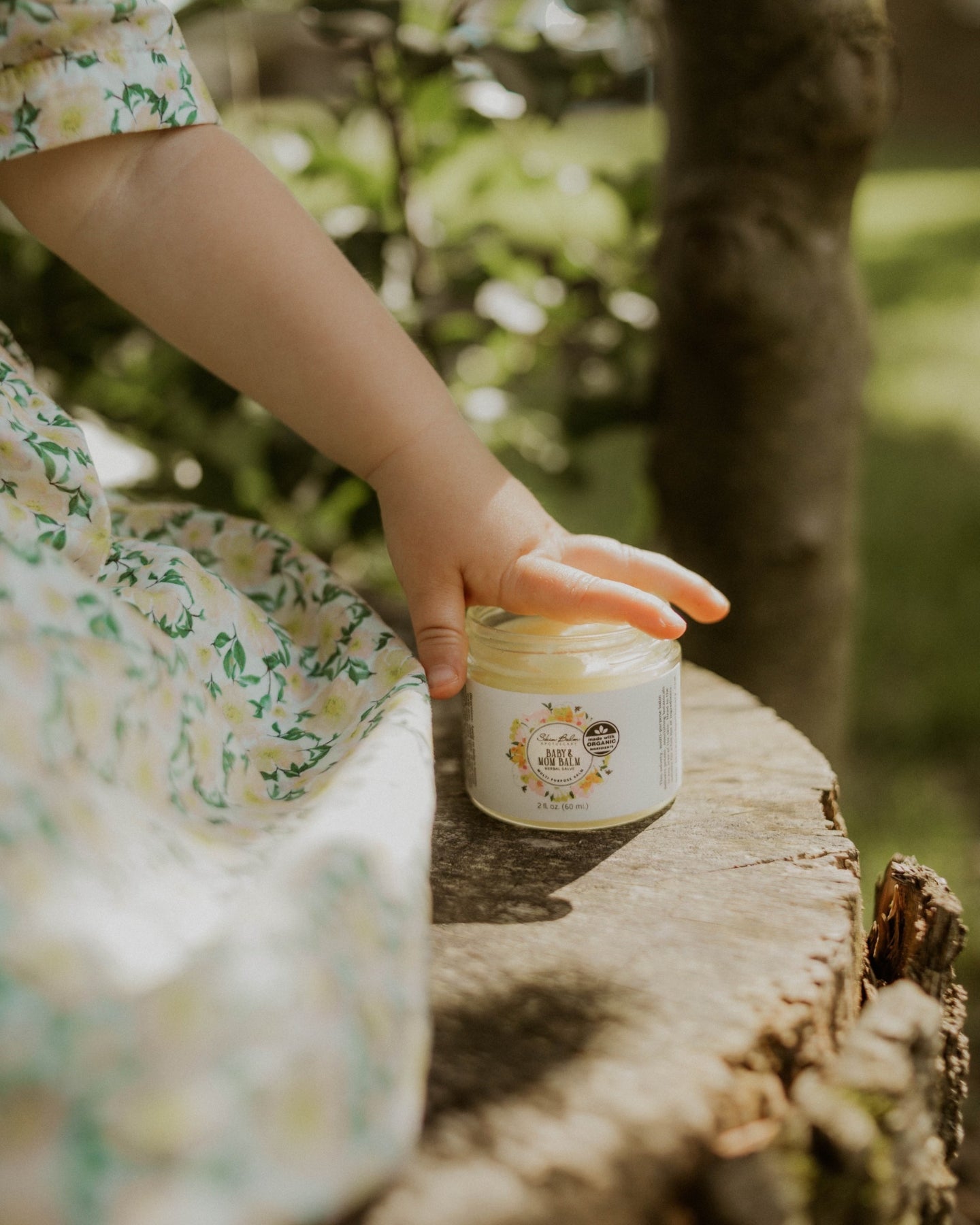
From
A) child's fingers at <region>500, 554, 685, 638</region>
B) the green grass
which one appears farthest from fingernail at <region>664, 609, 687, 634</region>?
the green grass

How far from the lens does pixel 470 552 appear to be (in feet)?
2.56

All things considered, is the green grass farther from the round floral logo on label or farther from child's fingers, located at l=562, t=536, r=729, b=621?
the round floral logo on label

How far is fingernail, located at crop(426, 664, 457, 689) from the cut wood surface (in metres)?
0.10

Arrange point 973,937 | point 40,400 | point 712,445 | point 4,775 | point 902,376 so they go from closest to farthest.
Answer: point 4,775 < point 40,400 < point 712,445 < point 973,937 < point 902,376

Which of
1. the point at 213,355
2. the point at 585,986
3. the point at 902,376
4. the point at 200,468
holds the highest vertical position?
the point at 213,355

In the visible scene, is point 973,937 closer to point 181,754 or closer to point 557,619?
point 557,619

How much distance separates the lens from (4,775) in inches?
17.3

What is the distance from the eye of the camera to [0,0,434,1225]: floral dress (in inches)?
15.0

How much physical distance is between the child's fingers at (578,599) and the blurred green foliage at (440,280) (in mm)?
710

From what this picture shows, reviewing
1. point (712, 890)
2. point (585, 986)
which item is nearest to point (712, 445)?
point (712, 890)

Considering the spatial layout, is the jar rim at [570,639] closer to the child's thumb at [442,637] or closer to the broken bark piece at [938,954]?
the child's thumb at [442,637]

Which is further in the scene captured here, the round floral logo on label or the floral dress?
the round floral logo on label

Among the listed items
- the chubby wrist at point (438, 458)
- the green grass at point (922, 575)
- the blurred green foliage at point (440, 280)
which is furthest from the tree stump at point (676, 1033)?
the green grass at point (922, 575)

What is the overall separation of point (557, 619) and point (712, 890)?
20 centimetres
